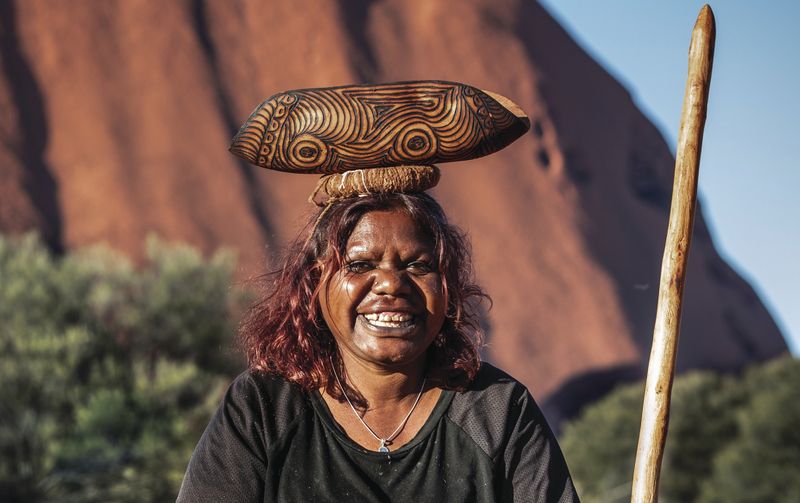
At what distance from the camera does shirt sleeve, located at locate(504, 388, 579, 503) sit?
274cm

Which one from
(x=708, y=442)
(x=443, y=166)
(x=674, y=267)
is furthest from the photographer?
(x=443, y=166)

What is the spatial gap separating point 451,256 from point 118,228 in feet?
66.7

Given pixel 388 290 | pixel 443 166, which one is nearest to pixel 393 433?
pixel 388 290

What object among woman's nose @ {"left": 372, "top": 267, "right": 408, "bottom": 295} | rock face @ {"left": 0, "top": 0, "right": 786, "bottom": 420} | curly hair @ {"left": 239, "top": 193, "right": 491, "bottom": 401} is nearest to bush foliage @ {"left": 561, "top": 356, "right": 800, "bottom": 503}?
rock face @ {"left": 0, "top": 0, "right": 786, "bottom": 420}

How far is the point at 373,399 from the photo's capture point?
9.49 feet

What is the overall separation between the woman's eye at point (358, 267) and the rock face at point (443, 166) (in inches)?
704

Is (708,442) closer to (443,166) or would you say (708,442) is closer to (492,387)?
(443,166)

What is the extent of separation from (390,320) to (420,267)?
16 centimetres

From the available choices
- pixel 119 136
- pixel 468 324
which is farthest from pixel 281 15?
pixel 468 324

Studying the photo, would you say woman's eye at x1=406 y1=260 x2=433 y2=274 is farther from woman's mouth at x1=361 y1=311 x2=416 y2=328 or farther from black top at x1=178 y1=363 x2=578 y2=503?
black top at x1=178 y1=363 x2=578 y2=503

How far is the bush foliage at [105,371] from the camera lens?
14531 mm

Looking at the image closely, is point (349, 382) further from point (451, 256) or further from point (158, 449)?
point (158, 449)

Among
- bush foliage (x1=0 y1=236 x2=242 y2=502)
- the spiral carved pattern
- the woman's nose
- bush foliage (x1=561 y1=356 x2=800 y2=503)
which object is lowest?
bush foliage (x1=561 y1=356 x2=800 y2=503)

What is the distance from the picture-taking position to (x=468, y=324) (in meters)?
3.01
